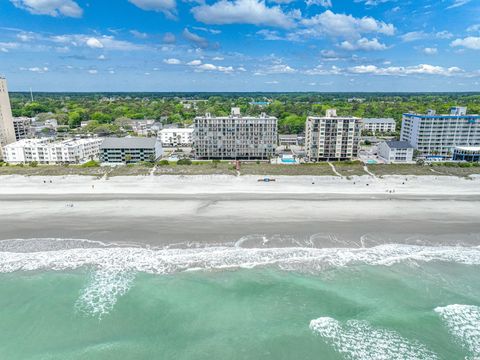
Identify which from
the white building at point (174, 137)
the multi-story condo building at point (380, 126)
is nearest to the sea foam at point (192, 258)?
the white building at point (174, 137)

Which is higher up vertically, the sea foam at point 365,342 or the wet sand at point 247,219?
the wet sand at point 247,219

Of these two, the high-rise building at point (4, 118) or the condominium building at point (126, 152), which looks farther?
the high-rise building at point (4, 118)

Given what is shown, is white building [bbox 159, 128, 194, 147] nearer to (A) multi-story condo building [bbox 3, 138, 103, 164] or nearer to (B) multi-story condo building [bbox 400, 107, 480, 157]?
(A) multi-story condo building [bbox 3, 138, 103, 164]

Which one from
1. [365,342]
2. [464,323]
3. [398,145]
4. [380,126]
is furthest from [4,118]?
[380,126]

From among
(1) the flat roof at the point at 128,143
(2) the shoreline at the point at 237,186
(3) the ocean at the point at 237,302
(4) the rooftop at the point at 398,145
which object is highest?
(1) the flat roof at the point at 128,143

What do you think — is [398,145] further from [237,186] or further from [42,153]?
[42,153]

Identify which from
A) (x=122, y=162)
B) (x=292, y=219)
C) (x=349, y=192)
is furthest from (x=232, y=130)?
(x=292, y=219)

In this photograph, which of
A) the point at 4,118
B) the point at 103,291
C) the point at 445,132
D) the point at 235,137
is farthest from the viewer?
the point at 445,132

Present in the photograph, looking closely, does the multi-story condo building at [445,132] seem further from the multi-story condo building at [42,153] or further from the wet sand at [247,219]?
the multi-story condo building at [42,153]
